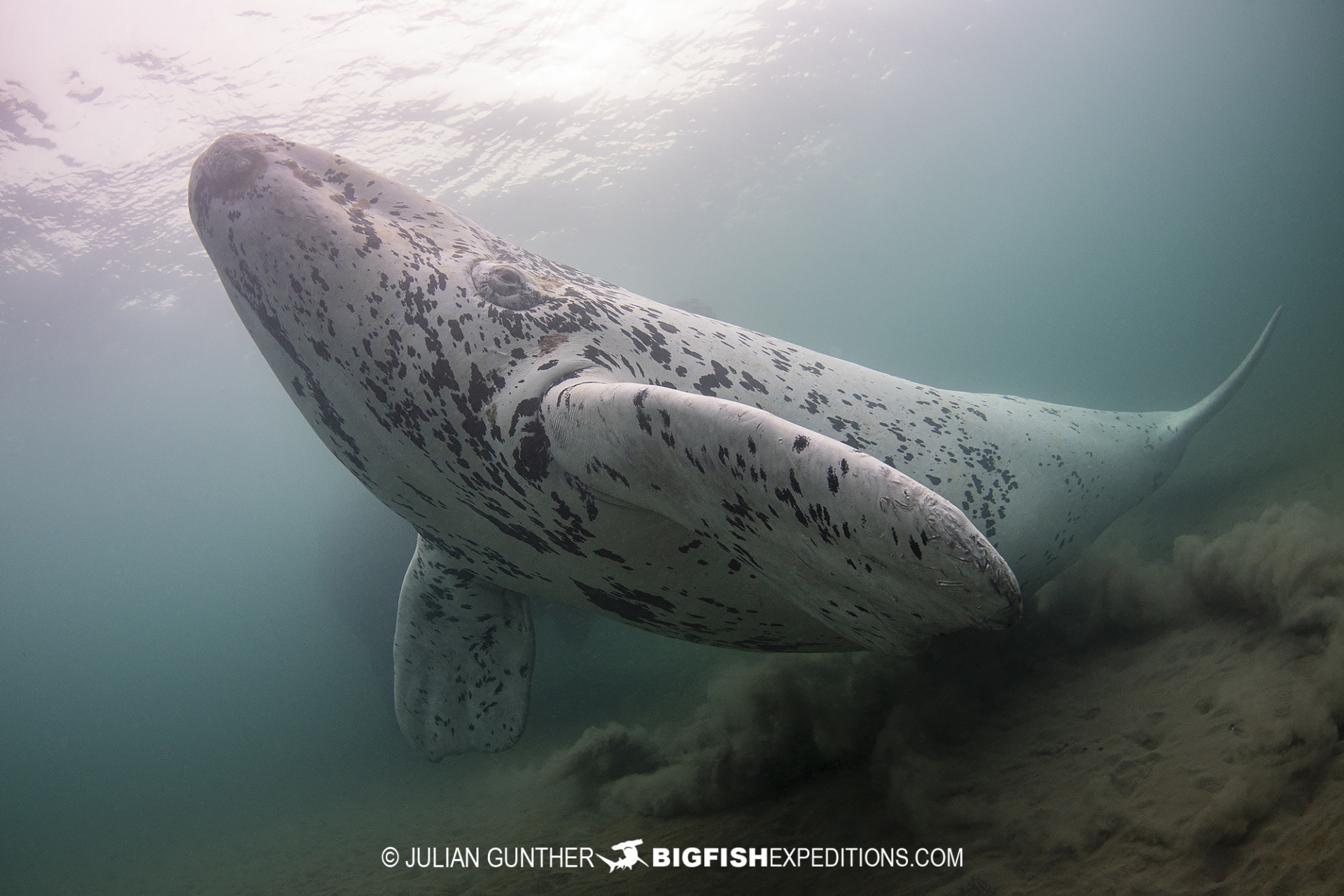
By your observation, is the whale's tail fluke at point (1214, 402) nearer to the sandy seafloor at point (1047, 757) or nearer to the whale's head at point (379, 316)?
the sandy seafloor at point (1047, 757)

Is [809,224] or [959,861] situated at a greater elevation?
[809,224]

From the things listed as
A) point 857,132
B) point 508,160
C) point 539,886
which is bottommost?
point 539,886

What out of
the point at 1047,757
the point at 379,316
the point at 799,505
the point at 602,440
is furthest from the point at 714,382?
the point at 1047,757

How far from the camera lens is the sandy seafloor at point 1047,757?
2482 mm

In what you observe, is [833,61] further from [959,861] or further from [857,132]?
[959,861]

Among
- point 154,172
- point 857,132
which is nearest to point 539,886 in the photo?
point 154,172

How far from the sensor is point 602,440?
5.51 ft

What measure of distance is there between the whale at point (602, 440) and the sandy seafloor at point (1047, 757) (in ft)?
3.76

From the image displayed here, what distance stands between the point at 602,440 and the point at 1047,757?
140 inches

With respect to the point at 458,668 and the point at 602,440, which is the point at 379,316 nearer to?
the point at 602,440

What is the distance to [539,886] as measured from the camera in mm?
4340

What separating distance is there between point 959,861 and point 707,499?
2635 mm

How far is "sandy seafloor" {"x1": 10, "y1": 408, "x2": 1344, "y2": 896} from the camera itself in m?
2.48

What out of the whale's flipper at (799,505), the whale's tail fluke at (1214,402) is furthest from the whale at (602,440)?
the whale's tail fluke at (1214,402)
